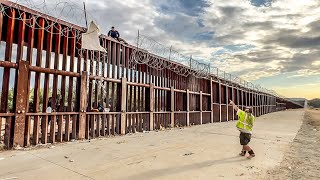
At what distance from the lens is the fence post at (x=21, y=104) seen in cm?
732

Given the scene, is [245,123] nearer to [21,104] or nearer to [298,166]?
[298,166]

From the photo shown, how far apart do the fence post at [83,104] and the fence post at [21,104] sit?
203cm

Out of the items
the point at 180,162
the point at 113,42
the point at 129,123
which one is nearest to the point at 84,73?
the point at 113,42

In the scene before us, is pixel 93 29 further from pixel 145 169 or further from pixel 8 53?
pixel 145 169

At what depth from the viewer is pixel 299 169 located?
6.00 meters

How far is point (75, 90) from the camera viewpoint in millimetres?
9789

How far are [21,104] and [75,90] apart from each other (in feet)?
8.23

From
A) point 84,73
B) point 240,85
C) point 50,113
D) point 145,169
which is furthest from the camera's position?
point 240,85

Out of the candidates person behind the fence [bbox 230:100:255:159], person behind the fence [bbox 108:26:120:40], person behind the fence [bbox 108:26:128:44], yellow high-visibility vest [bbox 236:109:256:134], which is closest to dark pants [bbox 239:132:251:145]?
person behind the fence [bbox 230:100:255:159]

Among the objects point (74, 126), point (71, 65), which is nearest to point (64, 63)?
point (71, 65)

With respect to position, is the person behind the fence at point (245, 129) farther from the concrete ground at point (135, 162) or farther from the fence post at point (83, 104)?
the fence post at point (83, 104)

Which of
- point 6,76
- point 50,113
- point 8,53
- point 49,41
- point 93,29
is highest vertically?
point 93,29

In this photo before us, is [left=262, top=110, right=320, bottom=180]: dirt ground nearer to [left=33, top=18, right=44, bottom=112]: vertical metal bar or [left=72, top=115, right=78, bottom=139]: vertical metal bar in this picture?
[left=72, top=115, right=78, bottom=139]: vertical metal bar

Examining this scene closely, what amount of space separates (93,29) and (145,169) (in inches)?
258
